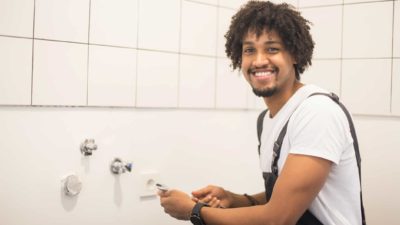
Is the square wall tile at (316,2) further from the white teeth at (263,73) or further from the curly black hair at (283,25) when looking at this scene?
the white teeth at (263,73)

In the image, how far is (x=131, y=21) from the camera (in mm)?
1493

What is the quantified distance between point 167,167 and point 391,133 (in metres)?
0.89

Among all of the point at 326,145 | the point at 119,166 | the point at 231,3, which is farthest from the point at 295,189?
the point at 231,3

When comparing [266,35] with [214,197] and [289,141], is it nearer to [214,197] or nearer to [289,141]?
[289,141]

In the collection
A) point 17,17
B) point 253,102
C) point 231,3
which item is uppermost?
point 231,3

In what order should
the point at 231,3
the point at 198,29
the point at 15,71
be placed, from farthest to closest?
the point at 231,3 → the point at 198,29 → the point at 15,71

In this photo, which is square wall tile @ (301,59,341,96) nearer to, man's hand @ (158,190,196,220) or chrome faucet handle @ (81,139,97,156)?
man's hand @ (158,190,196,220)

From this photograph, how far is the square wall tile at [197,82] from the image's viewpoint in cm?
164

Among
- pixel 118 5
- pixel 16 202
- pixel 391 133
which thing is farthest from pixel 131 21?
pixel 391 133

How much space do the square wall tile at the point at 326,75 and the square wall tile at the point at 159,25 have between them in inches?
24.0

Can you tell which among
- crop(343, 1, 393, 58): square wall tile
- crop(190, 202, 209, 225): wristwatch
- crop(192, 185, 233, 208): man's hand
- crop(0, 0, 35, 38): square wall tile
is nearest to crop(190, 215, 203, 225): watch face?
crop(190, 202, 209, 225): wristwatch

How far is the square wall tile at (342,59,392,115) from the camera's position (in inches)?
64.0

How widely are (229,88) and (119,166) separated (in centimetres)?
62

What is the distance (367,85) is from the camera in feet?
5.44
